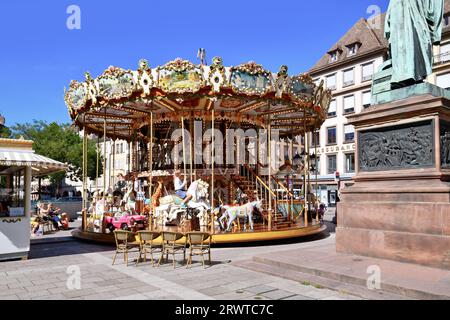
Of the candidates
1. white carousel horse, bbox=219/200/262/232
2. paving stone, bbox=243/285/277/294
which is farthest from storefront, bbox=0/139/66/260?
paving stone, bbox=243/285/277/294

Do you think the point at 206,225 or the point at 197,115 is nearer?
the point at 206,225

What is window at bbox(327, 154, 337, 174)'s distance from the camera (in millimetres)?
42691

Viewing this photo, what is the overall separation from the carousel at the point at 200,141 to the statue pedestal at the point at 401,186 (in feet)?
16.4

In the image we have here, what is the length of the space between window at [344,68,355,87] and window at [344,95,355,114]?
142cm

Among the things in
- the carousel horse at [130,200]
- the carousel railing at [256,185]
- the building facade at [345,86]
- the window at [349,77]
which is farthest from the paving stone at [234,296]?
the window at [349,77]

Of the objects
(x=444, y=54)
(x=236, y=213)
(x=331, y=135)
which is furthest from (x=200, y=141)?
(x=331, y=135)

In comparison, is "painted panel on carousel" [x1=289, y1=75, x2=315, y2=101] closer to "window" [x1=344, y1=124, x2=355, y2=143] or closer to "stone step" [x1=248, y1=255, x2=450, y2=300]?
"stone step" [x1=248, y1=255, x2=450, y2=300]

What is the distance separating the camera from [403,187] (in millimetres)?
7250

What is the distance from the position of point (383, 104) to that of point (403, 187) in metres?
1.92

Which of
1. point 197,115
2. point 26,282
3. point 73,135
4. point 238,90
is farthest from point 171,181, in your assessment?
point 73,135

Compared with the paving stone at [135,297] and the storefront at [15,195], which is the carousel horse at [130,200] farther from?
the paving stone at [135,297]

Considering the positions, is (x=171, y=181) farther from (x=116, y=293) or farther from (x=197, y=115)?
A: (x=116, y=293)

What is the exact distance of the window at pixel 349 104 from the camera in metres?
40.7

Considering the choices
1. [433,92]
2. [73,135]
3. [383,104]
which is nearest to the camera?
[433,92]
